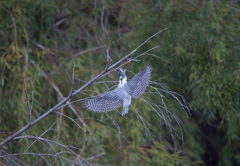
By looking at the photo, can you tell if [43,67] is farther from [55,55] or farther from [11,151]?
[11,151]

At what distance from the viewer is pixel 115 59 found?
3225 mm

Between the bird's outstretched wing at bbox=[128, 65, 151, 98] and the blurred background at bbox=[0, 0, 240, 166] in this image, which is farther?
the blurred background at bbox=[0, 0, 240, 166]

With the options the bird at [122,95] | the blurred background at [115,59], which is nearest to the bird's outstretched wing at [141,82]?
the bird at [122,95]

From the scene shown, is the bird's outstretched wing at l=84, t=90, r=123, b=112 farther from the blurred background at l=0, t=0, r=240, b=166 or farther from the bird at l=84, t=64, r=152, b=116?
the blurred background at l=0, t=0, r=240, b=166

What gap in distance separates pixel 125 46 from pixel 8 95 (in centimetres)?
100

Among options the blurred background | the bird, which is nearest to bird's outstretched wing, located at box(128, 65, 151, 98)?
the bird

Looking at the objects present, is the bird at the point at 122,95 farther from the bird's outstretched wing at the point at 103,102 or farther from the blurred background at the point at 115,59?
the blurred background at the point at 115,59

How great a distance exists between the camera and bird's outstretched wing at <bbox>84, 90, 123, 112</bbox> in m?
1.68

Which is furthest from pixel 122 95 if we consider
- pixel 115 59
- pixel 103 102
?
pixel 115 59

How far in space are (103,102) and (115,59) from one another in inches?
61.0

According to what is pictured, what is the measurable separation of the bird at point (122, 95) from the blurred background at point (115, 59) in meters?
0.90

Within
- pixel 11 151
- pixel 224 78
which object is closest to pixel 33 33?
pixel 11 151

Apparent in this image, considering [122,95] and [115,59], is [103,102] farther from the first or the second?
[115,59]

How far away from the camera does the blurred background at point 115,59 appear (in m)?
2.77
